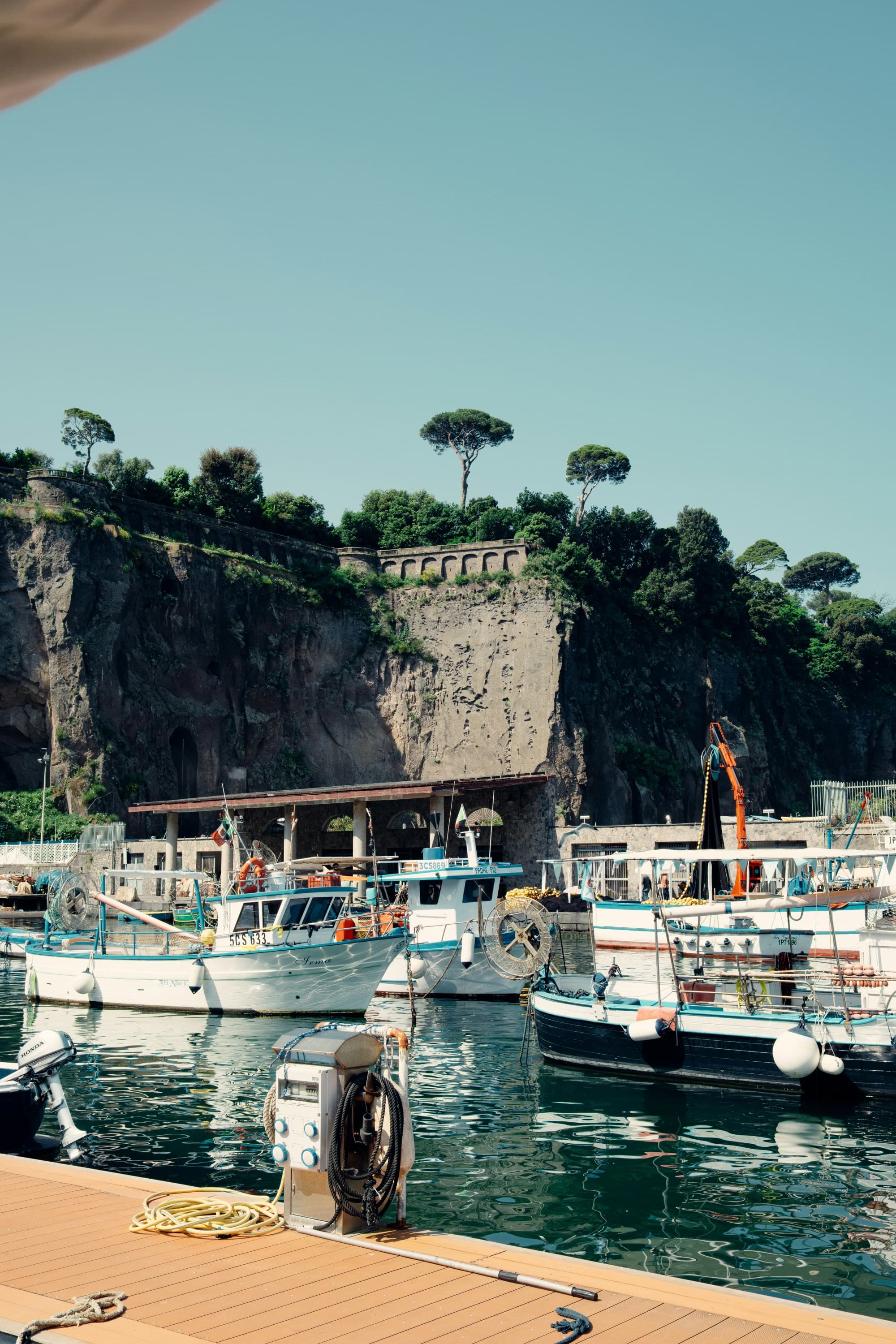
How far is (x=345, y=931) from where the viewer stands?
82.3 ft

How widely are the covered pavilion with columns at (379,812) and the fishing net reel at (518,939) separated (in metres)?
18.5

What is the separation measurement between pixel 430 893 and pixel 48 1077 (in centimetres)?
1745

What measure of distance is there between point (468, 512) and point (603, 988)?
2532 inches

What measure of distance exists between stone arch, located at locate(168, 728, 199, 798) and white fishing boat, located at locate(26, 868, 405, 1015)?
37270 mm

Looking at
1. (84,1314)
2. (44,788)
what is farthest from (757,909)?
(44,788)

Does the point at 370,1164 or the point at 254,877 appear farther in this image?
the point at 254,877

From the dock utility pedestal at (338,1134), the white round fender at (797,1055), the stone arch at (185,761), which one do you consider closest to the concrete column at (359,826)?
the stone arch at (185,761)

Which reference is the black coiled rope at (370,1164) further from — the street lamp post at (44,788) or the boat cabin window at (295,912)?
the street lamp post at (44,788)

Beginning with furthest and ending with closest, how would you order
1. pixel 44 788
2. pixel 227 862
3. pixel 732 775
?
pixel 44 788, pixel 227 862, pixel 732 775

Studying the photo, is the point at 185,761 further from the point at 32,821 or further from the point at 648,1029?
the point at 648,1029

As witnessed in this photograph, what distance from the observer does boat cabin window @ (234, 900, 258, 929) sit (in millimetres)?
26047

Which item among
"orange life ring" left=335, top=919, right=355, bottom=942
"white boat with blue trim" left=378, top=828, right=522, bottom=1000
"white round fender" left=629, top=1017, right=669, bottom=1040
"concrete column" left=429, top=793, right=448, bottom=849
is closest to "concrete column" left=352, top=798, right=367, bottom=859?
"concrete column" left=429, top=793, right=448, bottom=849

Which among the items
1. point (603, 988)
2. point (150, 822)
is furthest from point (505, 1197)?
point (150, 822)

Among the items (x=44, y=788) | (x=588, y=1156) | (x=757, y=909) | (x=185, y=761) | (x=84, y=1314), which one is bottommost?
(x=588, y=1156)
